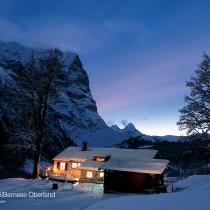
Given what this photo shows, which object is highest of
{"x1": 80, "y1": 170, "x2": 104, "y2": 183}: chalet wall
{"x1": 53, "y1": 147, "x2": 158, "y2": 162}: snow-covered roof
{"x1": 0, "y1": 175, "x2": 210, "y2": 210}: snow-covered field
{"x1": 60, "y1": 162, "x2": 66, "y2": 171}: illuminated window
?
{"x1": 53, "y1": 147, "x2": 158, "y2": 162}: snow-covered roof

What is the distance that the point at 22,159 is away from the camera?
347 feet

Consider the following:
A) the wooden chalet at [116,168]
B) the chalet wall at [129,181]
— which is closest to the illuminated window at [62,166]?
the wooden chalet at [116,168]

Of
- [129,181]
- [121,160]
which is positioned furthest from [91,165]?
[129,181]

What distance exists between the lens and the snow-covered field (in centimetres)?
2398

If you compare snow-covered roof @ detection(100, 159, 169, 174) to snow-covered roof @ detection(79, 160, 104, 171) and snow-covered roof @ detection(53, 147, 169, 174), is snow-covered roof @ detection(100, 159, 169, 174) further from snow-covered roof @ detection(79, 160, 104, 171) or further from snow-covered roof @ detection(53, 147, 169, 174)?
snow-covered roof @ detection(79, 160, 104, 171)

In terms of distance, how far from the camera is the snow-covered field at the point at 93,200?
24.0 metres

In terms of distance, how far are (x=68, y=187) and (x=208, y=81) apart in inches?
694

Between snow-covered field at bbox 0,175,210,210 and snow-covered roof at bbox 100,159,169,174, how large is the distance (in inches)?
242

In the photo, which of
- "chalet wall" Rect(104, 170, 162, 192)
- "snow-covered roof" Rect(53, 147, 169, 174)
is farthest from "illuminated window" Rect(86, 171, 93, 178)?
"chalet wall" Rect(104, 170, 162, 192)

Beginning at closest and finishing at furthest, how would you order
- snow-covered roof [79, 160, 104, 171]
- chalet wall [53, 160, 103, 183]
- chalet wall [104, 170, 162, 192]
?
chalet wall [104, 170, 162, 192], snow-covered roof [79, 160, 104, 171], chalet wall [53, 160, 103, 183]

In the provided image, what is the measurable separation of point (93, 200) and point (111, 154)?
24.1 meters

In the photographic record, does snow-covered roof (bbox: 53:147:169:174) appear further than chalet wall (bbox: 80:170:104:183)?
No

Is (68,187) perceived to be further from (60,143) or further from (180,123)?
(60,143)

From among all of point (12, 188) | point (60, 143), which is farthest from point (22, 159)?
point (12, 188)
